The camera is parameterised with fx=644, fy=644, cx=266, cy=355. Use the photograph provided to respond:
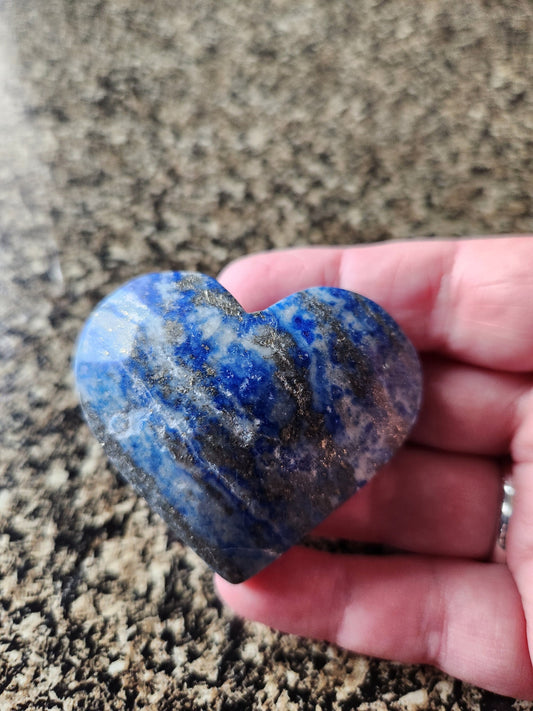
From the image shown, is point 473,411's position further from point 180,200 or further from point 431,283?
point 180,200

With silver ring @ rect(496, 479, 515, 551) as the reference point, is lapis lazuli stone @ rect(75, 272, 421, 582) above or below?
above

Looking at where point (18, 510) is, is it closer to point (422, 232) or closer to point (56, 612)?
point (56, 612)

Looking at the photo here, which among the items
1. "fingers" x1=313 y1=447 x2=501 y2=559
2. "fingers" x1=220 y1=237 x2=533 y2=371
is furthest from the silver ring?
"fingers" x1=220 y1=237 x2=533 y2=371

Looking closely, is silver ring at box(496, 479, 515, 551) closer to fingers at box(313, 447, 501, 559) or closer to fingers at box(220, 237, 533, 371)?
fingers at box(313, 447, 501, 559)

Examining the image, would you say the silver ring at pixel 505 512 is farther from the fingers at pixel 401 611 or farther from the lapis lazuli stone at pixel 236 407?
the lapis lazuli stone at pixel 236 407

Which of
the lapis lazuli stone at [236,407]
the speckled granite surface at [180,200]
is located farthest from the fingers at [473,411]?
the speckled granite surface at [180,200]

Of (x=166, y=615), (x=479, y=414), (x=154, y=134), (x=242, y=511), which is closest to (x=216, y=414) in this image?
(x=242, y=511)

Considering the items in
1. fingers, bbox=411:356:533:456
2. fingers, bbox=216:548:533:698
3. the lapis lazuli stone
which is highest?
the lapis lazuli stone
